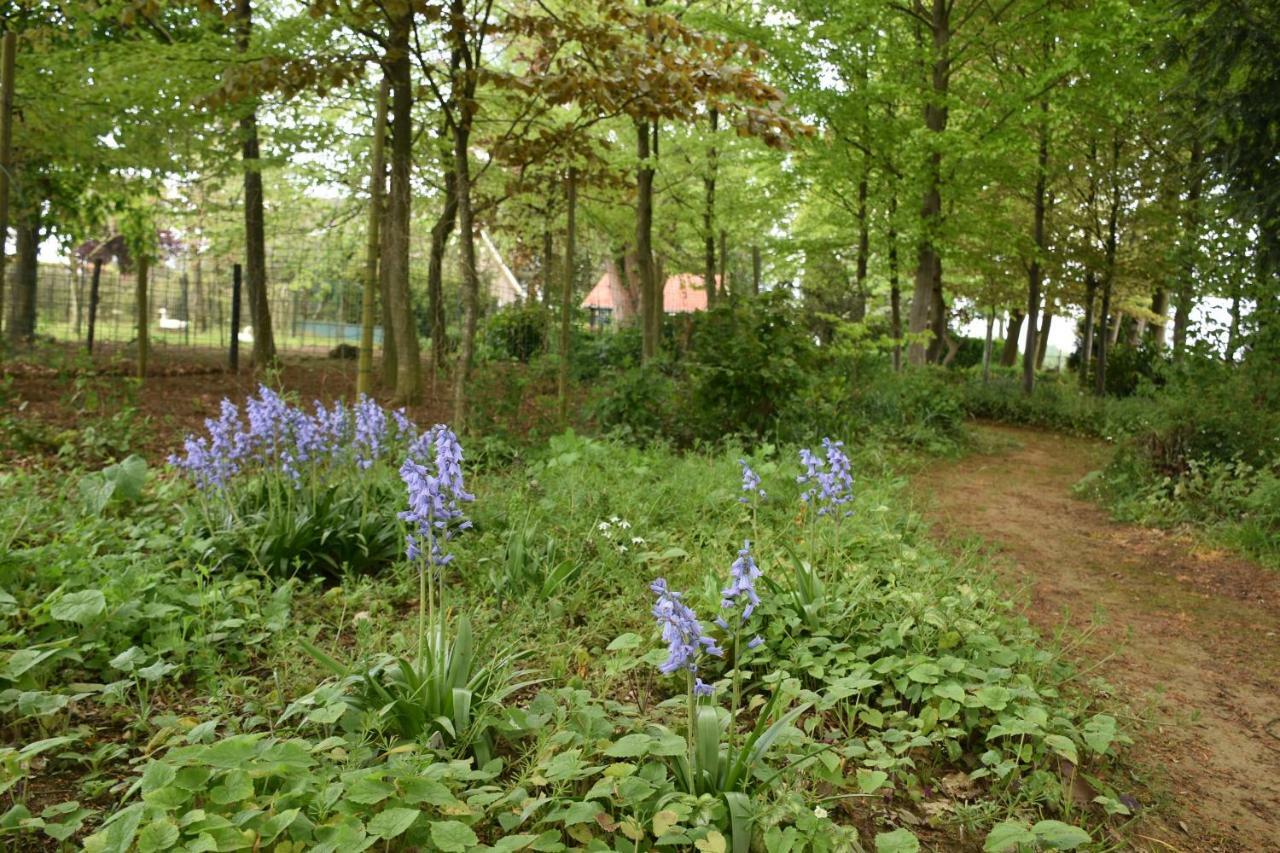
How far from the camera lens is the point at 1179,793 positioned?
2.95 m

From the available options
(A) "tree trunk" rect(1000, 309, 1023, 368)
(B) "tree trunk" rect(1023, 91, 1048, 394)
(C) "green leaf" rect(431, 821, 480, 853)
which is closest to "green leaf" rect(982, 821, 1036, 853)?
(C) "green leaf" rect(431, 821, 480, 853)

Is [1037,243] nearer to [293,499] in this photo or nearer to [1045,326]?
[293,499]

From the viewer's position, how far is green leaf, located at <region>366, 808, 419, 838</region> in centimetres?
195

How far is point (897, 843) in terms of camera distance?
Answer: 219 centimetres

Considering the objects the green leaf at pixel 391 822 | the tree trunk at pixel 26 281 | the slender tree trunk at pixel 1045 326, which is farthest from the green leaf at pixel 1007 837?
the slender tree trunk at pixel 1045 326

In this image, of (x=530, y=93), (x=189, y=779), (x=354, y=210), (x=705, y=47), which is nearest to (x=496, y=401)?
(x=530, y=93)

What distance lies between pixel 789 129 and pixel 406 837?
517cm

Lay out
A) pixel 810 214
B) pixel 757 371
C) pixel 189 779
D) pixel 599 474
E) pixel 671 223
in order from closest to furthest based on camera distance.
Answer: pixel 189 779 < pixel 599 474 < pixel 757 371 < pixel 671 223 < pixel 810 214

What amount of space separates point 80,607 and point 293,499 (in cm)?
143

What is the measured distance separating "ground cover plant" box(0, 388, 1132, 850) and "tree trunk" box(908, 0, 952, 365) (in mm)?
9865

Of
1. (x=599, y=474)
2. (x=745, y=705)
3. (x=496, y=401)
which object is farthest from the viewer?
(x=496, y=401)

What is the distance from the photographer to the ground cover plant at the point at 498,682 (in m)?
2.19

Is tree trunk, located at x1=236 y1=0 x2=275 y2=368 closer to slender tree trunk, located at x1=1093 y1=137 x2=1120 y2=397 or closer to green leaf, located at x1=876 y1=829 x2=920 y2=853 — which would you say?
green leaf, located at x1=876 y1=829 x2=920 y2=853

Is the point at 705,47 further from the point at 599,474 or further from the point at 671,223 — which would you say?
the point at 671,223
